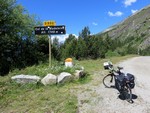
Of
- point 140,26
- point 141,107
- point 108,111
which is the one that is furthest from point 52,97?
point 140,26

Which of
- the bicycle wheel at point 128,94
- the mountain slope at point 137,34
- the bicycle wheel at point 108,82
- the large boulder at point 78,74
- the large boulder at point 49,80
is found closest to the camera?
the bicycle wheel at point 128,94

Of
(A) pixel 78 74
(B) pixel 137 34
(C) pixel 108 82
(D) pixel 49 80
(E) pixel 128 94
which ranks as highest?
(B) pixel 137 34

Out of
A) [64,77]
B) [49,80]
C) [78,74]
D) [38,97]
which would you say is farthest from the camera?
[78,74]

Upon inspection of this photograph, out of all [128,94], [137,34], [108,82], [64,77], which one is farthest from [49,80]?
[137,34]

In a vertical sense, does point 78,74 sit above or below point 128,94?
above

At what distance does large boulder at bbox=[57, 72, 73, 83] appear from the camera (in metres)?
11.2

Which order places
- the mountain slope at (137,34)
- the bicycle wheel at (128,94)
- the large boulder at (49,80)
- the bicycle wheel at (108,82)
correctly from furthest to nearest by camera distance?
the mountain slope at (137,34) → the bicycle wheel at (108,82) → the large boulder at (49,80) → the bicycle wheel at (128,94)

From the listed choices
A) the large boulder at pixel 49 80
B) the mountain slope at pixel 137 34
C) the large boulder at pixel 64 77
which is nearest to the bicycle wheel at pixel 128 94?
the large boulder at pixel 64 77

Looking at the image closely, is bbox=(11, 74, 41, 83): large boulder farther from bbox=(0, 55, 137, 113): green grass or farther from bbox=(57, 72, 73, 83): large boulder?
bbox=(57, 72, 73, 83): large boulder

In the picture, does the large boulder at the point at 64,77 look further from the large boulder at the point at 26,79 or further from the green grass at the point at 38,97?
the large boulder at the point at 26,79

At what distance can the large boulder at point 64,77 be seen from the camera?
11242 mm

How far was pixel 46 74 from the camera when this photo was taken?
463 inches

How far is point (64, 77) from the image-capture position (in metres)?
11.3

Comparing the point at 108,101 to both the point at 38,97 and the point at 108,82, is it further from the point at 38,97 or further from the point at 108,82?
the point at 108,82
